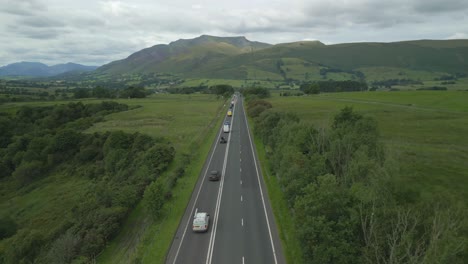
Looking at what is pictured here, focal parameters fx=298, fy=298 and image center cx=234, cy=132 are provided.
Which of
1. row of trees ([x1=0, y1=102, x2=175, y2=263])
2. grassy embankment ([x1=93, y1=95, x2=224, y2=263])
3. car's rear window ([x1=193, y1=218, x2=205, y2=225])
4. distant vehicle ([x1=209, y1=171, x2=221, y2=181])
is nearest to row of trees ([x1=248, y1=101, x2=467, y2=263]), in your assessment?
car's rear window ([x1=193, y1=218, x2=205, y2=225])

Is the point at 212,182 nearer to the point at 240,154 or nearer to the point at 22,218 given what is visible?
the point at 240,154

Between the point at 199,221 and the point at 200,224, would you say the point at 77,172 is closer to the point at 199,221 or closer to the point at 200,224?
the point at 199,221

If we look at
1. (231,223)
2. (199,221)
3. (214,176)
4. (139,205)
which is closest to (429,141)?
(214,176)

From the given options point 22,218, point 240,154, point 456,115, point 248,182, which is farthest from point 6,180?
point 456,115

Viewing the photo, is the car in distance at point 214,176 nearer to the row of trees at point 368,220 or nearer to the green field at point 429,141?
the row of trees at point 368,220

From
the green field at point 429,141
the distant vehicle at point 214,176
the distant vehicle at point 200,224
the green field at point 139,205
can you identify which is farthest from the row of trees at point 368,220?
the distant vehicle at point 214,176

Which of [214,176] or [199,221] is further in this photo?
[214,176]
